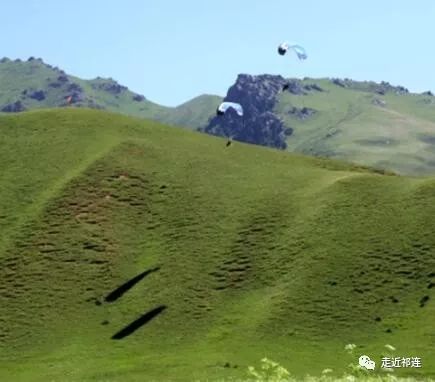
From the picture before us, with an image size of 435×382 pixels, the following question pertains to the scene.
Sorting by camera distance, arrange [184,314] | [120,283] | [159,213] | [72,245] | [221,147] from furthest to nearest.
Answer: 1. [221,147]
2. [159,213]
3. [72,245]
4. [120,283]
5. [184,314]

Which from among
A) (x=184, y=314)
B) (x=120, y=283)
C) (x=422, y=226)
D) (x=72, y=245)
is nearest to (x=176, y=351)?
(x=184, y=314)

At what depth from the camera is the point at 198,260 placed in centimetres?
7912

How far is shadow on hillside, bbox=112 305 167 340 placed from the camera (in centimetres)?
6781

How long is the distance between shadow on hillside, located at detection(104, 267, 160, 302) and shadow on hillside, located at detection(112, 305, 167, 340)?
471cm

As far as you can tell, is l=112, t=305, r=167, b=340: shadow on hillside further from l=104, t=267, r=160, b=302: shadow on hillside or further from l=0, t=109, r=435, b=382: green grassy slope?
l=104, t=267, r=160, b=302: shadow on hillside

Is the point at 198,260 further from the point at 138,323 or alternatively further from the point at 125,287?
the point at 138,323

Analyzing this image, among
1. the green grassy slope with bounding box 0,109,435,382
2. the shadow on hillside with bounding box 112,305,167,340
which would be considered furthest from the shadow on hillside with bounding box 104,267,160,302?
the shadow on hillside with bounding box 112,305,167,340

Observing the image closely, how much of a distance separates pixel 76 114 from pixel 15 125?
9.09 meters

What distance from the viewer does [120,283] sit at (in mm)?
A: 76562

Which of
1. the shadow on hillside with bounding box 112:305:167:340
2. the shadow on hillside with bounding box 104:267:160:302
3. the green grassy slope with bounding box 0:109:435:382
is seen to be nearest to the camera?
the green grassy slope with bounding box 0:109:435:382

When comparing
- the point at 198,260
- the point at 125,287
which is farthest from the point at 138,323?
the point at 198,260

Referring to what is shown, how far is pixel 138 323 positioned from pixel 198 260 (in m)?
11.7

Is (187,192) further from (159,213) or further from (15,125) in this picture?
(15,125)

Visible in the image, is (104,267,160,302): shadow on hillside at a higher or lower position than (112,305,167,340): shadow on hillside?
higher
